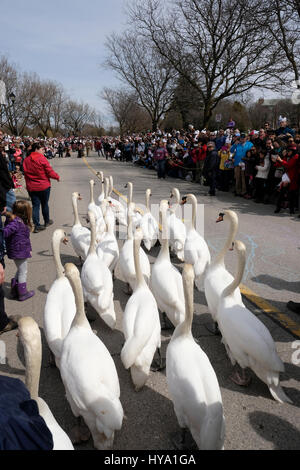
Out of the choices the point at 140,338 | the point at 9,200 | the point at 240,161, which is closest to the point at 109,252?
the point at 140,338

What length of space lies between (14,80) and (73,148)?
16.9 metres

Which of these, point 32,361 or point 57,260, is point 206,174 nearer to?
point 57,260

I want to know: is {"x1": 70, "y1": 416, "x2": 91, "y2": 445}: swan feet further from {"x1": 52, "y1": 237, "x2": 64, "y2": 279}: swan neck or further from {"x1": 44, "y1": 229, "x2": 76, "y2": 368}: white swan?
{"x1": 52, "y1": 237, "x2": 64, "y2": 279}: swan neck

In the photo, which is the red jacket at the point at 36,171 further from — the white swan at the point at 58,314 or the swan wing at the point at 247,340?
the swan wing at the point at 247,340

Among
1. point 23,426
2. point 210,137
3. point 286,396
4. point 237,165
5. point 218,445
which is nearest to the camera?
point 23,426

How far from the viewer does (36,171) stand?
8016 millimetres

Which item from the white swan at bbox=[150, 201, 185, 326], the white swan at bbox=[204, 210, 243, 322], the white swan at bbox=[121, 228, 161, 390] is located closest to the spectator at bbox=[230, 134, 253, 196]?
the white swan at bbox=[204, 210, 243, 322]

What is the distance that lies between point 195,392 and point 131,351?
722 mm

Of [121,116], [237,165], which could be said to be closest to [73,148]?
[121,116]

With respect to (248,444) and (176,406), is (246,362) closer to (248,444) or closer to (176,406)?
(248,444)

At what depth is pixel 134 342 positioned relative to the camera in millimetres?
2852

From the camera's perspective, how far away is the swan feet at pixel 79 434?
249 centimetres

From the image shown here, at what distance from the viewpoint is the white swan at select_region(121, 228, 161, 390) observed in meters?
2.83

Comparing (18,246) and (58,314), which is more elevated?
(18,246)
